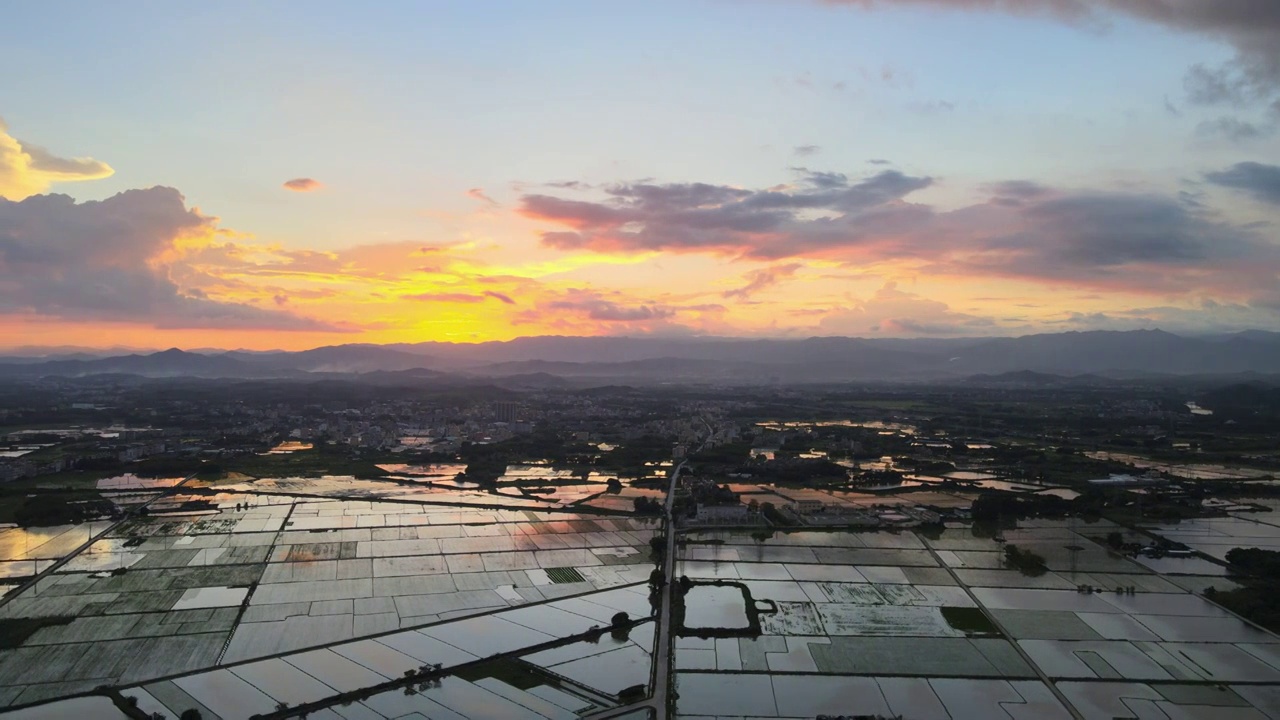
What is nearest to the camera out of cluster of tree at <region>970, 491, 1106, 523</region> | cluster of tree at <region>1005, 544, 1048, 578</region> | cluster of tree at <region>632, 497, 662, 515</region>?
cluster of tree at <region>1005, 544, 1048, 578</region>

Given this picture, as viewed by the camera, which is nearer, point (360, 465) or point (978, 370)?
point (360, 465)

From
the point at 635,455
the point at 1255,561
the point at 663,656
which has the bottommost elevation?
Result: the point at 663,656

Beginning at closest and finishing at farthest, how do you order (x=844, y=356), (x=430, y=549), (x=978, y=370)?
1. (x=430, y=549)
2. (x=978, y=370)
3. (x=844, y=356)

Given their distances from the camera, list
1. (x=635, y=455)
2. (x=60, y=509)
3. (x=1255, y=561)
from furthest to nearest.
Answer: (x=635, y=455) < (x=60, y=509) < (x=1255, y=561)

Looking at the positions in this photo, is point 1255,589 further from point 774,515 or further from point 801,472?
point 801,472

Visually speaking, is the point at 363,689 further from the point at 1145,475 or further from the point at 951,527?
the point at 1145,475

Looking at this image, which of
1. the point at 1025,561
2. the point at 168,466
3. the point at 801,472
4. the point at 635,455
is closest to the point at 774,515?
the point at 1025,561

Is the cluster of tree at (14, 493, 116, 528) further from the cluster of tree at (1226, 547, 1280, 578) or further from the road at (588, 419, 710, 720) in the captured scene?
the cluster of tree at (1226, 547, 1280, 578)

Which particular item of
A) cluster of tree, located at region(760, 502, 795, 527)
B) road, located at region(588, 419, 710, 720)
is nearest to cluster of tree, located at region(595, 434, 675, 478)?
cluster of tree, located at region(760, 502, 795, 527)

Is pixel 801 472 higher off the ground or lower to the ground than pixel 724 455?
lower

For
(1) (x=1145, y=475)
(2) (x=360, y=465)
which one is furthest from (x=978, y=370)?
(2) (x=360, y=465)

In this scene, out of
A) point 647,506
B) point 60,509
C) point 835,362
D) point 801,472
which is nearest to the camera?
point 60,509
